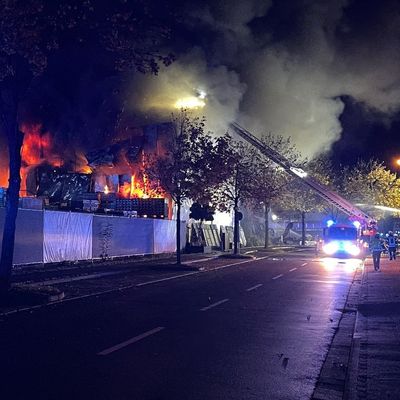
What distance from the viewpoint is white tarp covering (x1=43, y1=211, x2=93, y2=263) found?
21253 millimetres

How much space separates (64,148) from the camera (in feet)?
185

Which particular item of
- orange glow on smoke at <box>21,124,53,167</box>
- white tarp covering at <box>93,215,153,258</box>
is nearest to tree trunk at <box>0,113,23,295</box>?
white tarp covering at <box>93,215,153,258</box>

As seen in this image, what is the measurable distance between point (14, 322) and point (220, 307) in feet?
14.1

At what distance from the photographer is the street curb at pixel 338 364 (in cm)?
558

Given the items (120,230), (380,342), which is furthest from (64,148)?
(380,342)

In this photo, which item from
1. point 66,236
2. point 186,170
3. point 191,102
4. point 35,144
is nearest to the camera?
point 66,236

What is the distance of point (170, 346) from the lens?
7.67m

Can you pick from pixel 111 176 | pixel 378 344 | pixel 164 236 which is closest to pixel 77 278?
pixel 378 344

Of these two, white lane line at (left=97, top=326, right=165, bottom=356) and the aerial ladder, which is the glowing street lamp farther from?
white lane line at (left=97, top=326, right=165, bottom=356)

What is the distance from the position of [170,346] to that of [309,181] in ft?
118

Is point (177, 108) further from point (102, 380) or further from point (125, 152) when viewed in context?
point (102, 380)

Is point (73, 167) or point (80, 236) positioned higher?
point (73, 167)

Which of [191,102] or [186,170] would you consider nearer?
[186,170]

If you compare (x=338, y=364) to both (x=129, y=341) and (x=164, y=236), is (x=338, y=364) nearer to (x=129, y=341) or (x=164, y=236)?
(x=129, y=341)
